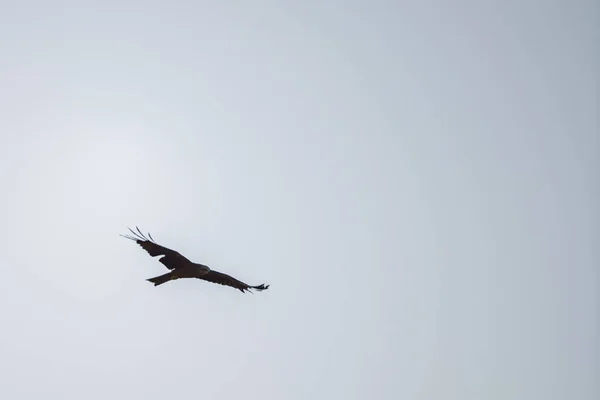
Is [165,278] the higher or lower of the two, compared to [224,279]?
lower

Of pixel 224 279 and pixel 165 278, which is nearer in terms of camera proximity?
pixel 165 278

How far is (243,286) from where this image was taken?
36.9 m

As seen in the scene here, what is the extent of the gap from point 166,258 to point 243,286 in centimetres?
443

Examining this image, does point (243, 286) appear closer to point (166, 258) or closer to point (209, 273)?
point (209, 273)

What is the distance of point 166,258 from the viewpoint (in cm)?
3544

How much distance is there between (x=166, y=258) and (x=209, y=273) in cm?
253

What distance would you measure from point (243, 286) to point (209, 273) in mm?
1955

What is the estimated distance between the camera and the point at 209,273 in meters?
36.6

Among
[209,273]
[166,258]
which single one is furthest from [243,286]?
[166,258]

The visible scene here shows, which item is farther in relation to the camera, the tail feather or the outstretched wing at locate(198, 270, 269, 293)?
the outstretched wing at locate(198, 270, 269, 293)

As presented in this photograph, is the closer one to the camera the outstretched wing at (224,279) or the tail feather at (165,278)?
the tail feather at (165,278)

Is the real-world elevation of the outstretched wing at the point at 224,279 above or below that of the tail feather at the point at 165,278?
above

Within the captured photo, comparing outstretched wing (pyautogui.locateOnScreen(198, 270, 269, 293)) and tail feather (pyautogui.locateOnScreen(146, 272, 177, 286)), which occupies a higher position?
outstretched wing (pyautogui.locateOnScreen(198, 270, 269, 293))
